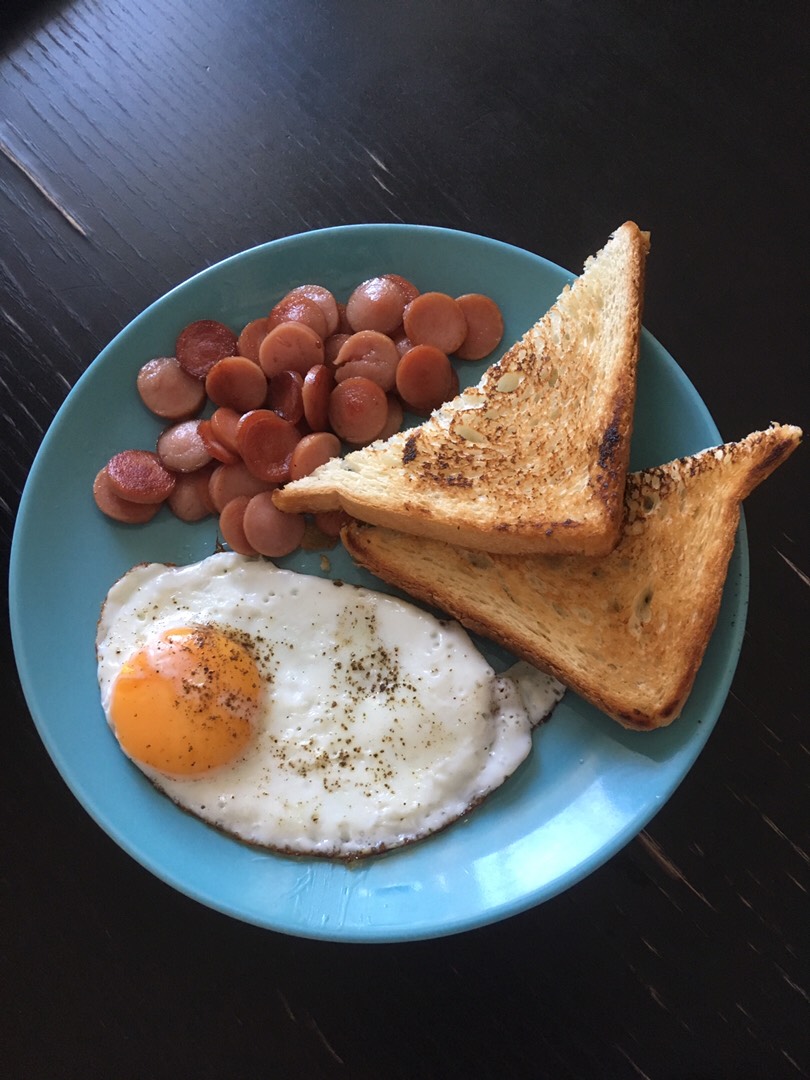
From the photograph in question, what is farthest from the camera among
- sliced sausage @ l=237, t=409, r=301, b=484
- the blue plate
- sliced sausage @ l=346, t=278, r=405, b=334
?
sliced sausage @ l=346, t=278, r=405, b=334

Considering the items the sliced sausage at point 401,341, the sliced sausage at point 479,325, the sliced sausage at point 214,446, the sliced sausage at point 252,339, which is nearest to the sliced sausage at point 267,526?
the sliced sausage at point 214,446

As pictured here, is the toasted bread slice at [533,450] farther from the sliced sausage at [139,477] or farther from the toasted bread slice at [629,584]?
the sliced sausage at [139,477]

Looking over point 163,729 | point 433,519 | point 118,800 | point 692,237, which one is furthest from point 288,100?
point 118,800

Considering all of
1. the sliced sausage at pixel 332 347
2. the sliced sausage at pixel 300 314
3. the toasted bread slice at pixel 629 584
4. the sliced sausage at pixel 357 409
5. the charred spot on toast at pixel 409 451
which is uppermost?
the sliced sausage at pixel 300 314

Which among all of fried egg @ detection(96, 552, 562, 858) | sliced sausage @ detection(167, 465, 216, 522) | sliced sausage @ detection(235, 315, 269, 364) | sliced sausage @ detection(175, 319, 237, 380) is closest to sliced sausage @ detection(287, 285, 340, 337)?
sliced sausage @ detection(235, 315, 269, 364)

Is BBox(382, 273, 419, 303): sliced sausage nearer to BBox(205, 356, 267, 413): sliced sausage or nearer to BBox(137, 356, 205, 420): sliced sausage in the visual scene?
BBox(205, 356, 267, 413): sliced sausage
